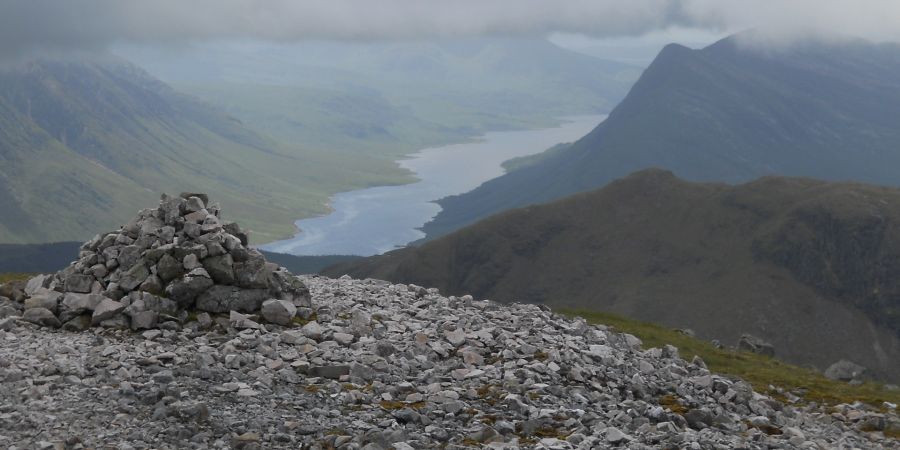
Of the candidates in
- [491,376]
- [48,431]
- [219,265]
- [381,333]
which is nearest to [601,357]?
[491,376]

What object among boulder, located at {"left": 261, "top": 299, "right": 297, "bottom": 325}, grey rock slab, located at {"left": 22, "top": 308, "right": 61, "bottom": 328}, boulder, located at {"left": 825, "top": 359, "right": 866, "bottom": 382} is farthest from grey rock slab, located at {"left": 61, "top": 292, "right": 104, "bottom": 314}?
boulder, located at {"left": 825, "top": 359, "right": 866, "bottom": 382}

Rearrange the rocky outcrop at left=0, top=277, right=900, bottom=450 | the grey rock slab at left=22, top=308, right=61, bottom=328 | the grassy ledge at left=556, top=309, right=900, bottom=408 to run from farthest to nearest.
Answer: the grassy ledge at left=556, top=309, right=900, bottom=408
the grey rock slab at left=22, top=308, right=61, bottom=328
the rocky outcrop at left=0, top=277, right=900, bottom=450

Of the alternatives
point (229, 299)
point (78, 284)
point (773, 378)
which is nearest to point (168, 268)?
→ point (229, 299)

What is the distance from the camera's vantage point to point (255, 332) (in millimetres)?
31109

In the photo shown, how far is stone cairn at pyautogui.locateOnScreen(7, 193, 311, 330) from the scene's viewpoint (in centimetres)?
3153

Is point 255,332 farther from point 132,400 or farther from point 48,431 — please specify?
point 48,431

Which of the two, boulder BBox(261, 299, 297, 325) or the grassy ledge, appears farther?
the grassy ledge

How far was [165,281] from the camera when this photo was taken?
1302 inches

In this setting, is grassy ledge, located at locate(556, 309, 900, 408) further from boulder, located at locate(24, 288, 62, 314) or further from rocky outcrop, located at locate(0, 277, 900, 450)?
boulder, located at locate(24, 288, 62, 314)

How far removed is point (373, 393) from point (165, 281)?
34.8 feet

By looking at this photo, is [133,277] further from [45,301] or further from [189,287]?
[45,301]

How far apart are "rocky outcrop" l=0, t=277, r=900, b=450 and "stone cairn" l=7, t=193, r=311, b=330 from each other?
684 mm

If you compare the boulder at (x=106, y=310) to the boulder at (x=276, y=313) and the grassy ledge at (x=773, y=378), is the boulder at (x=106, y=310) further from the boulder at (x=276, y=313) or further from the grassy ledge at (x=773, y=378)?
the grassy ledge at (x=773, y=378)

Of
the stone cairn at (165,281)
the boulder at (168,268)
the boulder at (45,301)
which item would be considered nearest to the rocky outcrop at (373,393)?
the stone cairn at (165,281)
